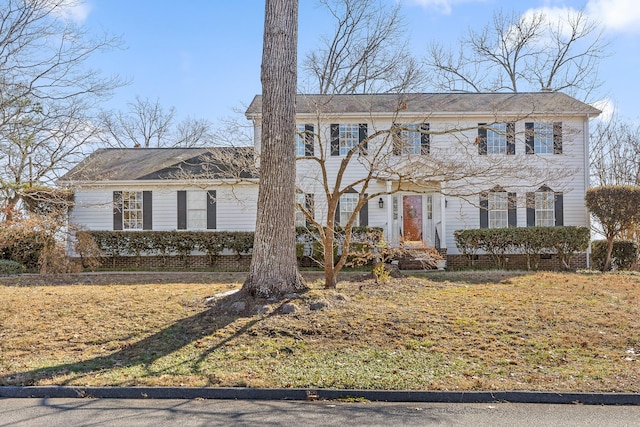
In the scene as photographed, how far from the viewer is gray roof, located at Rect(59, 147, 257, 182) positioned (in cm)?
1736

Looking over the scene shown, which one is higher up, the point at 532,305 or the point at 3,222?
the point at 3,222

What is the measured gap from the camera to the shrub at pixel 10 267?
15602 millimetres

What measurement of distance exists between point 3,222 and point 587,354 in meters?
15.4

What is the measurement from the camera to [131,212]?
1838 centimetres

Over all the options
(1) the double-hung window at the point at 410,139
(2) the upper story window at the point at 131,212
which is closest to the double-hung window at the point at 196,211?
(2) the upper story window at the point at 131,212

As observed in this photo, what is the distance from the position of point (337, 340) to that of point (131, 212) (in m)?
13.3

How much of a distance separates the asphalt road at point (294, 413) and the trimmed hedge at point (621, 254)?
13154 mm

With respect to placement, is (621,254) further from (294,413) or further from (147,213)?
(147,213)

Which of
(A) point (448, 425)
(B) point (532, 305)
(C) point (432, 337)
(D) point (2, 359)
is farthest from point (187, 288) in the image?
(A) point (448, 425)

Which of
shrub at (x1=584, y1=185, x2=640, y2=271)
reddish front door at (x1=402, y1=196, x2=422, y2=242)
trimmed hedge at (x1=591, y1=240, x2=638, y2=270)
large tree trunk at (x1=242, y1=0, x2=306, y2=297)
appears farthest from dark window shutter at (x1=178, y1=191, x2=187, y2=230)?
trimmed hedge at (x1=591, y1=240, x2=638, y2=270)

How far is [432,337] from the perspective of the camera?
7461mm

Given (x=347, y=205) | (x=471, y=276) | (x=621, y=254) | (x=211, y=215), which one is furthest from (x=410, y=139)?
(x=621, y=254)

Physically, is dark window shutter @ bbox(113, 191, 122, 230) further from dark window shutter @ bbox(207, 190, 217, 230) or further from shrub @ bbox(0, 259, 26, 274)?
shrub @ bbox(0, 259, 26, 274)

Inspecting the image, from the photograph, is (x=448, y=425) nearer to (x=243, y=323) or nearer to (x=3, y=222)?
(x=243, y=323)
